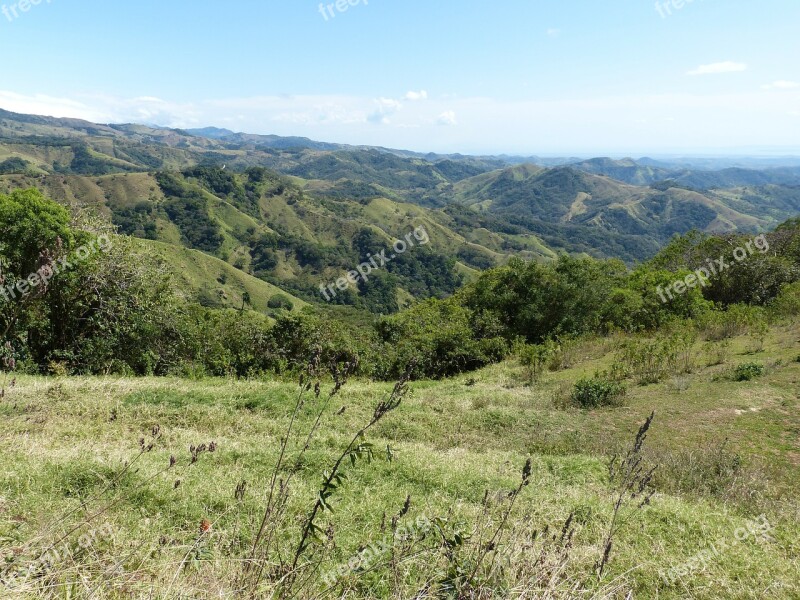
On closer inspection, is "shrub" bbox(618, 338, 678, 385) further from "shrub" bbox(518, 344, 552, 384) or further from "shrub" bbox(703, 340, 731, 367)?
"shrub" bbox(518, 344, 552, 384)

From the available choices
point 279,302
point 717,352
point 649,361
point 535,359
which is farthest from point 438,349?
point 279,302

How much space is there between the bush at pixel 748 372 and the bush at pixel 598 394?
124 inches

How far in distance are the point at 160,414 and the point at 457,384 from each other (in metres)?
9.00

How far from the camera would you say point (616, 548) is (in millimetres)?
4395

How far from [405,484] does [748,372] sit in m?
10.9

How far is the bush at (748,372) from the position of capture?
1172cm

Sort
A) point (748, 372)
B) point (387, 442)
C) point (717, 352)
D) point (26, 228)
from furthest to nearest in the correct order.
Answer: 1. point (717, 352)
2. point (26, 228)
3. point (748, 372)
4. point (387, 442)

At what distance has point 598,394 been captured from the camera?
11.4 meters

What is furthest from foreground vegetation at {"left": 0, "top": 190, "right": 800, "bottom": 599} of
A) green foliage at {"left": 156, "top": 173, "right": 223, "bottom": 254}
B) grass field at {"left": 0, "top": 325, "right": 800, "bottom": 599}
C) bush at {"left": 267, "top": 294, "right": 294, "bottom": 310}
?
green foliage at {"left": 156, "top": 173, "right": 223, "bottom": 254}

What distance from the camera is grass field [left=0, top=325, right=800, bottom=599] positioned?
122 inches

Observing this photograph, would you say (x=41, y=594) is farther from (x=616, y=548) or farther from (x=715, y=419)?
(x=715, y=419)

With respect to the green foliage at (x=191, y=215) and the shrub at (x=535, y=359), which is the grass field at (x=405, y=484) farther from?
the green foliage at (x=191, y=215)

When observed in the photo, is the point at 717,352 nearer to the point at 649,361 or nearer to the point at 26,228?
the point at 649,361

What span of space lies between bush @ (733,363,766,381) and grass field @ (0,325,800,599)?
18 centimetres
